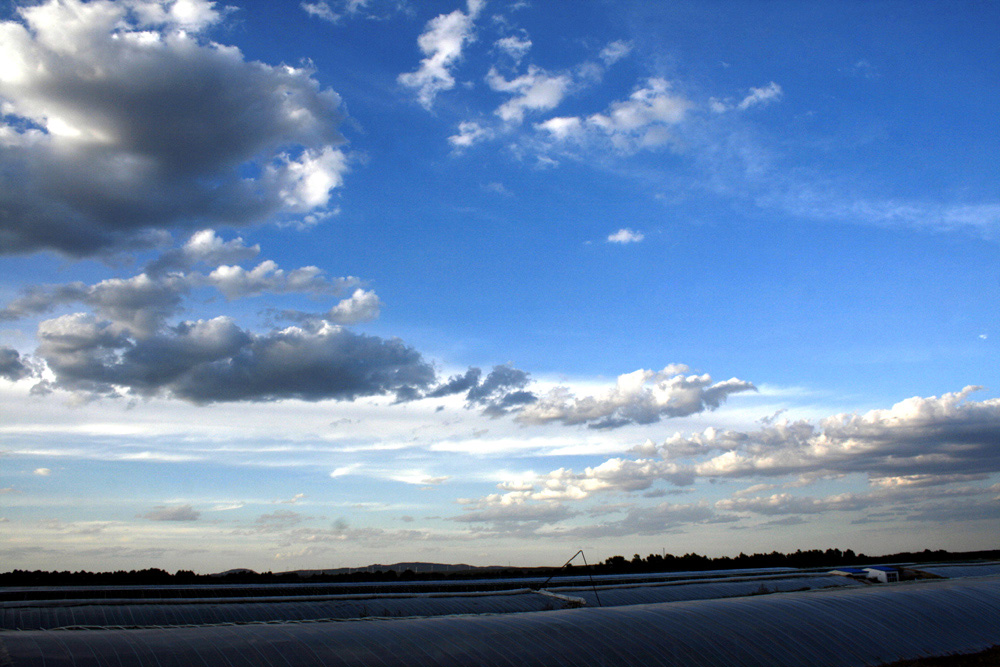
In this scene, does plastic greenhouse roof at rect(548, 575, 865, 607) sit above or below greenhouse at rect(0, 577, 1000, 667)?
below

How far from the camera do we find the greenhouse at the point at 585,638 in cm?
1839

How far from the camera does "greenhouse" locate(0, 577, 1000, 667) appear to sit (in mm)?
18391

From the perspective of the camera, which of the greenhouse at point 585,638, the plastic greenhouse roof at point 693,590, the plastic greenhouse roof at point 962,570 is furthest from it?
the plastic greenhouse roof at point 962,570

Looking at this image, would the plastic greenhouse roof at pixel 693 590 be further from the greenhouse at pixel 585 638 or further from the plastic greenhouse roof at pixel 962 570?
the plastic greenhouse roof at pixel 962 570

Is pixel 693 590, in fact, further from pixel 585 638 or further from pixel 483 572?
pixel 483 572

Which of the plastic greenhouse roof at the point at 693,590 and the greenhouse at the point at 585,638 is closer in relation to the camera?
the greenhouse at the point at 585,638

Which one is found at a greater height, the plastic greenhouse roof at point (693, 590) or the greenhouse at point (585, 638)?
the greenhouse at point (585, 638)

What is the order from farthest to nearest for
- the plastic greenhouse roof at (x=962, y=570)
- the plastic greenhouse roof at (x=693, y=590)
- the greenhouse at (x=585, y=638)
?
the plastic greenhouse roof at (x=962, y=570) < the plastic greenhouse roof at (x=693, y=590) < the greenhouse at (x=585, y=638)

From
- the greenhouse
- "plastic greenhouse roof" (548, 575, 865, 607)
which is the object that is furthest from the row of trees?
the greenhouse

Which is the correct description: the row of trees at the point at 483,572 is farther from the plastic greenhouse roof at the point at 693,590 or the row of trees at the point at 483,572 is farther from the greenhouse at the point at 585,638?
the greenhouse at the point at 585,638

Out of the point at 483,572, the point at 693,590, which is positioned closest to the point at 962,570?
the point at 693,590

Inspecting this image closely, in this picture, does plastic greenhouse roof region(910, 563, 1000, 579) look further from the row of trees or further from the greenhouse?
the greenhouse

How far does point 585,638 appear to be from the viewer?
932 inches

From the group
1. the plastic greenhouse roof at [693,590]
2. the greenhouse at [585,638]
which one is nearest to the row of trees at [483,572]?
the plastic greenhouse roof at [693,590]
